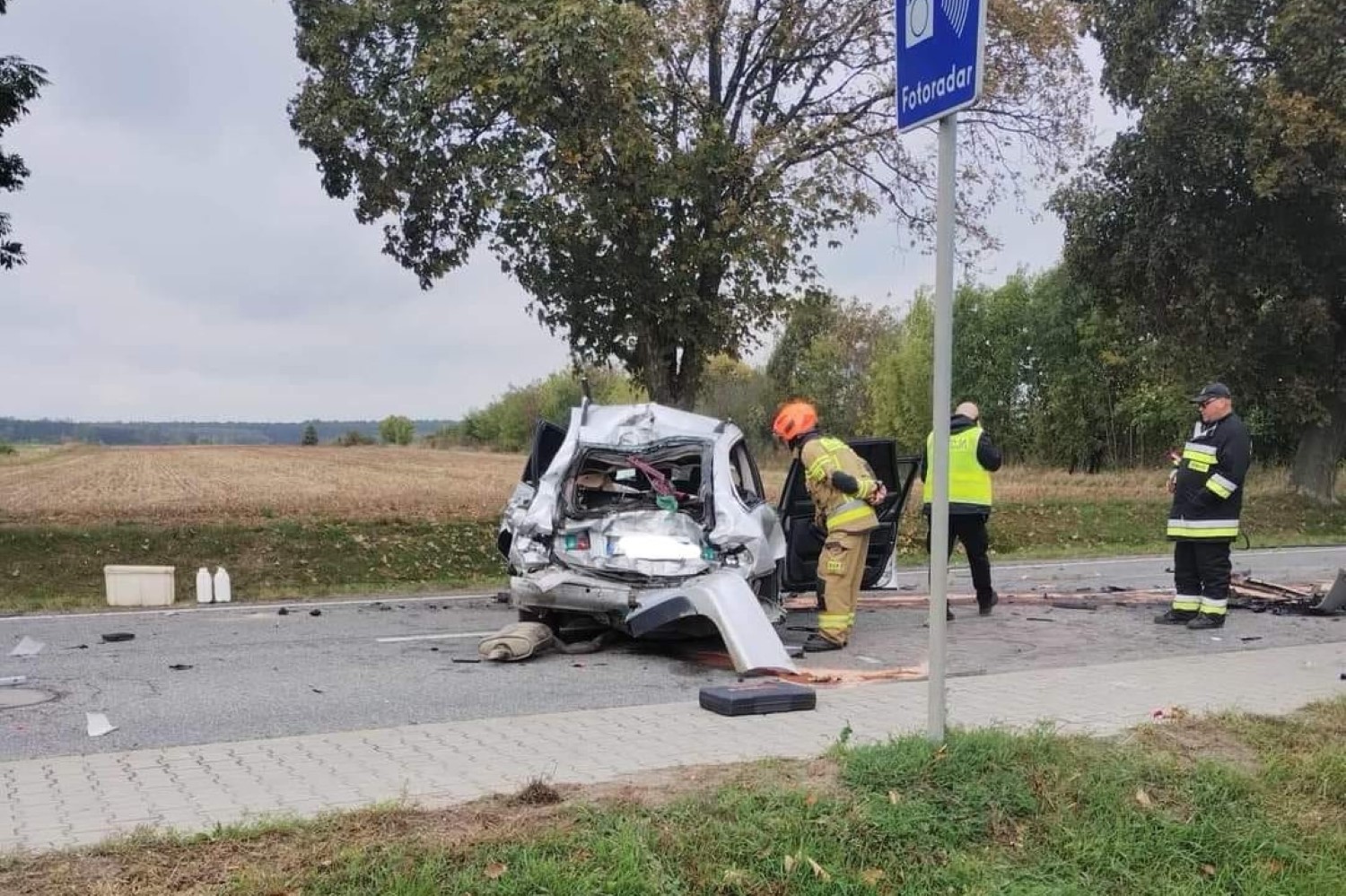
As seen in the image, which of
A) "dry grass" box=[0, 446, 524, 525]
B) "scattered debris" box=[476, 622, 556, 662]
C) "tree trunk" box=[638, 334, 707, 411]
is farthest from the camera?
"dry grass" box=[0, 446, 524, 525]

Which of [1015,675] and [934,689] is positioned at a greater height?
[934,689]

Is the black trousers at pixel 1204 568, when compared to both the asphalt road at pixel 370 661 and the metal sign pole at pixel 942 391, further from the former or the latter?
the metal sign pole at pixel 942 391

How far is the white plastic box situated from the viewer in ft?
37.5

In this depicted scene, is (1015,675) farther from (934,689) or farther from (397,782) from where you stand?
(397,782)

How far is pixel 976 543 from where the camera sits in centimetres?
975

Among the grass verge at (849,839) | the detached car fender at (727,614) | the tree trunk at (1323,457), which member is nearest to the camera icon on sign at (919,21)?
the grass verge at (849,839)

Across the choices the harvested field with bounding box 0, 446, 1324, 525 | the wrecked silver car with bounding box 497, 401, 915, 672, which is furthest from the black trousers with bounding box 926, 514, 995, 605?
the harvested field with bounding box 0, 446, 1324, 525

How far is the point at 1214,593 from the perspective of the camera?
29.6 ft

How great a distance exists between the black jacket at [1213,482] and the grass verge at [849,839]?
4.52m

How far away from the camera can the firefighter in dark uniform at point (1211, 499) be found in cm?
881

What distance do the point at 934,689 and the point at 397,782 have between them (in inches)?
84.8

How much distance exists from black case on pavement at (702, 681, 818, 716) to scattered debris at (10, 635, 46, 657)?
5.51 m

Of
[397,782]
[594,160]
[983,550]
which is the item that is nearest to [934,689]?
[397,782]

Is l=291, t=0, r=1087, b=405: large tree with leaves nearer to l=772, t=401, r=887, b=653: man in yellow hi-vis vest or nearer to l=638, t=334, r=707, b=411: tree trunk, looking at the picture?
l=638, t=334, r=707, b=411: tree trunk
